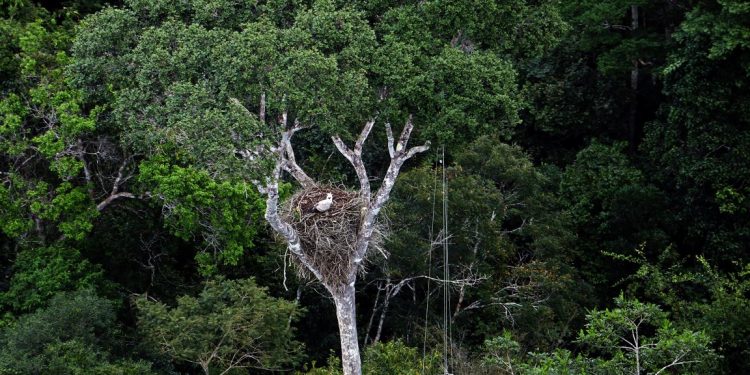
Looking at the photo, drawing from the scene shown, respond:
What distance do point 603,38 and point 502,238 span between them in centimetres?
592

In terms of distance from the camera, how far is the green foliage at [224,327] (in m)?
16.8

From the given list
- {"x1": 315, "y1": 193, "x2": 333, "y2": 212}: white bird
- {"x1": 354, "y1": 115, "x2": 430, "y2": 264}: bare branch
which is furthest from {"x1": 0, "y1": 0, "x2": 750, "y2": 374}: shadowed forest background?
{"x1": 315, "y1": 193, "x2": 333, "y2": 212}: white bird

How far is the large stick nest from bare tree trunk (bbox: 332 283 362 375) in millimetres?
320

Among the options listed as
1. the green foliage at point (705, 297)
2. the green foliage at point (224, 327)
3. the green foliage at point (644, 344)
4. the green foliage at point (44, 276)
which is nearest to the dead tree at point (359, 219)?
the green foliage at point (224, 327)

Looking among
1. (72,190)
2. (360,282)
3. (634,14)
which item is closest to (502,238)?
(360,282)

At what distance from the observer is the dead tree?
1415 cm

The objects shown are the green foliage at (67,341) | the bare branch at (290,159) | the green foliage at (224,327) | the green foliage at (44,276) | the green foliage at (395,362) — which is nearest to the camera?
the bare branch at (290,159)

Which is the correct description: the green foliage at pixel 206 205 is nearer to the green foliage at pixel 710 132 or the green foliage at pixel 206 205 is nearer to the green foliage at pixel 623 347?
the green foliage at pixel 623 347

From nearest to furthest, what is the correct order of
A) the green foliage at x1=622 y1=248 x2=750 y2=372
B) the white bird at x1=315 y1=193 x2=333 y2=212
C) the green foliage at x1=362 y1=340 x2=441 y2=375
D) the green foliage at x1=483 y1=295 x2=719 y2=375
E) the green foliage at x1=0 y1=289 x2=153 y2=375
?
1. the green foliage at x1=483 y1=295 x2=719 y2=375
2. the white bird at x1=315 y1=193 x2=333 y2=212
3. the green foliage at x1=0 y1=289 x2=153 y2=375
4. the green foliage at x1=362 y1=340 x2=441 y2=375
5. the green foliage at x1=622 y1=248 x2=750 y2=372

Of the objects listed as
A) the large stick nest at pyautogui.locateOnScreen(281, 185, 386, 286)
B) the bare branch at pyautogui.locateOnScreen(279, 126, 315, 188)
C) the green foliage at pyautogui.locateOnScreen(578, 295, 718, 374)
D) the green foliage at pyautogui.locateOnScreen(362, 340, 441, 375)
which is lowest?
the green foliage at pyautogui.locateOnScreen(362, 340, 441, 375)

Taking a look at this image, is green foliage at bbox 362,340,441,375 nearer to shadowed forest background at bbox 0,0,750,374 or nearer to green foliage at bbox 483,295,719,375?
shadowed forest background at bbox 0,0,750,374

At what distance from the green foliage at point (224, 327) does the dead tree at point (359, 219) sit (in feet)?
7.02

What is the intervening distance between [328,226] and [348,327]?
181cm

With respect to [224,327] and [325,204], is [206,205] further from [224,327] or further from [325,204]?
[325,204]
